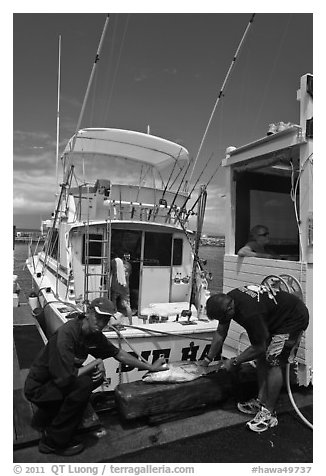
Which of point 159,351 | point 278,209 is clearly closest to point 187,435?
point 159,351

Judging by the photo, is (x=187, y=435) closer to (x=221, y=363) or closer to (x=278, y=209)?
(x=221, y=363)

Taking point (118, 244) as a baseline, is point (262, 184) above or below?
above

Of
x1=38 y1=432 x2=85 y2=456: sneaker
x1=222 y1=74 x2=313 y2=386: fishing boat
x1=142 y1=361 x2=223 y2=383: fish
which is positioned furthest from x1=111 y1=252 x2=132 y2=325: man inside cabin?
x1=38 y1=432 x2=85 y2=456: sneaker

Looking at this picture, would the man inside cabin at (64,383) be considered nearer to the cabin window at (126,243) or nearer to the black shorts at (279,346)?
the black shorts at (279,346)

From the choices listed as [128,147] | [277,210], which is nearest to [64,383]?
[277,210]

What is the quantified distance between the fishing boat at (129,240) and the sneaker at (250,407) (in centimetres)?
251

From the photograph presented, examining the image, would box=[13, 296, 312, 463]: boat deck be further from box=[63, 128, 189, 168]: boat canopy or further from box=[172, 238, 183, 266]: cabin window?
box=[63, 128, 189, 168]: boat canopy

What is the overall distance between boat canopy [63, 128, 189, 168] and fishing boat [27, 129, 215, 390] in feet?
0.07

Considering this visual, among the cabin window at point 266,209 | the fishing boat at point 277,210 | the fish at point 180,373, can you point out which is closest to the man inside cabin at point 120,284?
the fishing boat at point 277,210

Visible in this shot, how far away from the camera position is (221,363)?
3783 mm

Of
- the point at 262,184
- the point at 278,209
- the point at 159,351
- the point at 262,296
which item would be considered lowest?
the point at 159,351

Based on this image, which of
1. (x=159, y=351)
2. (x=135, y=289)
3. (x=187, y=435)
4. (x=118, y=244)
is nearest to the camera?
(x=187, y=435)

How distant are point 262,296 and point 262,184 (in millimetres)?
2124

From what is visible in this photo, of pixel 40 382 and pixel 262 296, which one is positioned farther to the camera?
pixel 262 296
